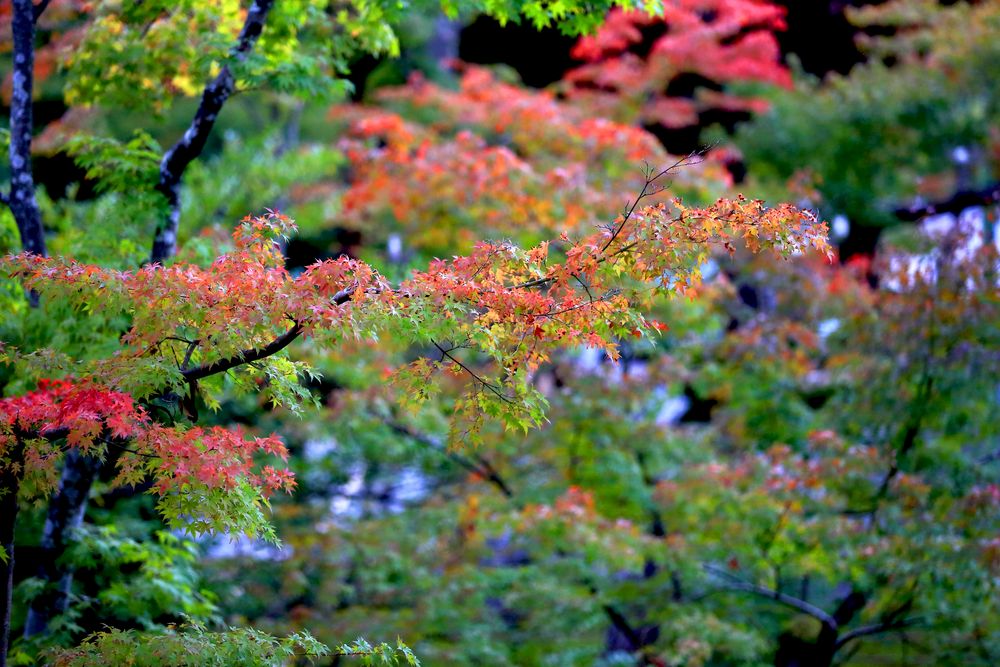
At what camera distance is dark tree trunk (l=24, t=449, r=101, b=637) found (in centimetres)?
563

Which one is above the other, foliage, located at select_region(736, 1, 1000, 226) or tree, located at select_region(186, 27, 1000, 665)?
foliage, located at select_region(736, 1, 1000, 226)

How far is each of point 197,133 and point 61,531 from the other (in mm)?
2395

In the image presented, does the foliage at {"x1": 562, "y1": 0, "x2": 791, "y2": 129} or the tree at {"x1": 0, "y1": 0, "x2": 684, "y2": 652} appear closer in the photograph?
the tree at {"x1": 0, "y1": 0, "x2": 684, "y2": 652}

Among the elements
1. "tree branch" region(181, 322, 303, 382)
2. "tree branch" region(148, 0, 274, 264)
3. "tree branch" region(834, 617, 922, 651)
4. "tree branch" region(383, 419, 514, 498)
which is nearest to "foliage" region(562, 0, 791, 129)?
"tree branch" region(383, 419, 514, 498)

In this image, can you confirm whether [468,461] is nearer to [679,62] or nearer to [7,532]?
[7,532]

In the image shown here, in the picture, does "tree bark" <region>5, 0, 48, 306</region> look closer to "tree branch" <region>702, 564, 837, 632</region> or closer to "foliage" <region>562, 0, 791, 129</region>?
"tree branch" <region>702, 564, 837, 632</region>

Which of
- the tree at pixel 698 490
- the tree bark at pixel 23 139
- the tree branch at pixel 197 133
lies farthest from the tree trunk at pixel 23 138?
the tree at pixel 698 490

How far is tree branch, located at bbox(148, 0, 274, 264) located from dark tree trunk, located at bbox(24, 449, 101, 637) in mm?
1308

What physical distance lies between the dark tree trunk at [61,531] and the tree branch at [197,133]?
4.29ft

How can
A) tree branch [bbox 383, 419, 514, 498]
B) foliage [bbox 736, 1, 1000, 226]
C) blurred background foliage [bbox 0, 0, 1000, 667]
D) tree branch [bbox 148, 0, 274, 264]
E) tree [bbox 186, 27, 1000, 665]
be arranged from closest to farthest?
1. tree branch [bbox 148, 0, 274, 264]
2. blurred background foliage [bbox 0, 0, 1000, 667]
3. tree [bbox 186, 27, 1000, 665]
4. tree branch [bbox 383, 419, 514, 498]
5. foliage [bbox 736, 1, 1000, 226]

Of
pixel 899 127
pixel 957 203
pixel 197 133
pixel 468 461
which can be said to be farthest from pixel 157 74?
pixel 957 203

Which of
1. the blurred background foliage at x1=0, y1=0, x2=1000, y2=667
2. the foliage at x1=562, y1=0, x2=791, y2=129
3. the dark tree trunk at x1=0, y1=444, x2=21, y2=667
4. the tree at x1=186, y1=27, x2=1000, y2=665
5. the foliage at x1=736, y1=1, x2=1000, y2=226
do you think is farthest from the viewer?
the foliage at x1=562, y1=0, x2=791, y2=129

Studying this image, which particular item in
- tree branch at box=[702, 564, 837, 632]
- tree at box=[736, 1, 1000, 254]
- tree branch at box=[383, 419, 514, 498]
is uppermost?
tree at box=[736, 1, 1000, 254]

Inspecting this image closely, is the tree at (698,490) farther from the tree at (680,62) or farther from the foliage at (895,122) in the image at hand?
the foliage at (895,122)
